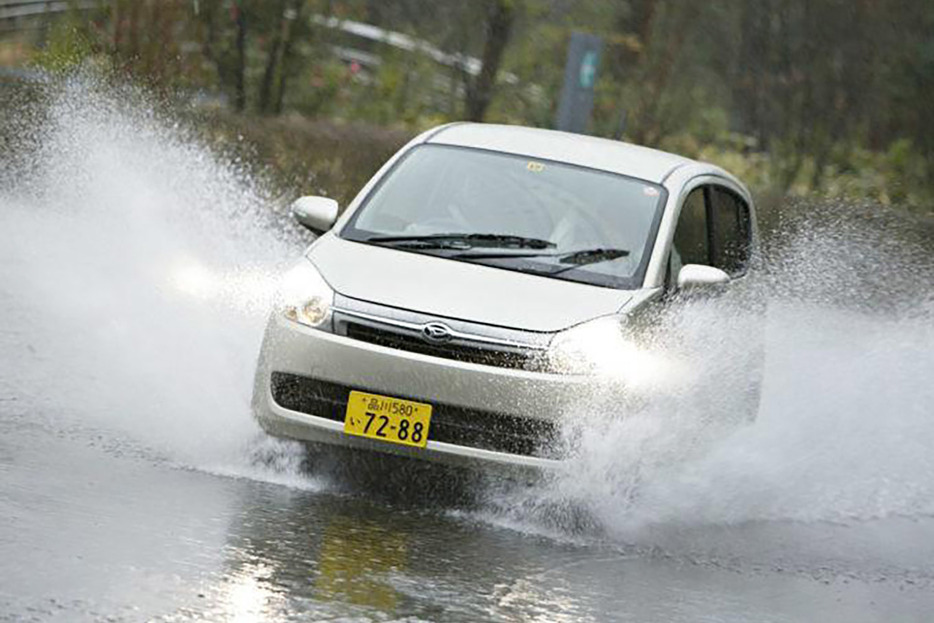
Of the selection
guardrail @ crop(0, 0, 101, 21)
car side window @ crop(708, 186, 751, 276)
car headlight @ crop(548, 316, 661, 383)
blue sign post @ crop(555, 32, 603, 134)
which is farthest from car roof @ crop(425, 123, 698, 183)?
guardrail @ crop(0, 0, 101, 21)

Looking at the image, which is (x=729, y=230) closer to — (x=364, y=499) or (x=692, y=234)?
(x=692, y=234)

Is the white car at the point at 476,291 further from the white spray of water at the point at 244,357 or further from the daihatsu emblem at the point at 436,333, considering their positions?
the white spray of water at the point at 244,357

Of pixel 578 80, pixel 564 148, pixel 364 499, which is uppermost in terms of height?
pixel 578 80

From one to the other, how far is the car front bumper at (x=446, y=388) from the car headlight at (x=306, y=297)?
204mm

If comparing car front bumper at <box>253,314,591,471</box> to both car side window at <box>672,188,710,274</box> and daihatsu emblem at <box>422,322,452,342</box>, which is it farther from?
car side window at <box>672,188,710,274</box>

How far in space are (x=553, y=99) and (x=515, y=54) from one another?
108 cm

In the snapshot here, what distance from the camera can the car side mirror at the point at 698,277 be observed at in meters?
10.5

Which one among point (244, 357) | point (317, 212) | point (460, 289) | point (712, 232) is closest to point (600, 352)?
point (460, 289)

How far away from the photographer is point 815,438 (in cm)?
1173

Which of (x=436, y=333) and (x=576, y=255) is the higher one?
(x=576, y=255)

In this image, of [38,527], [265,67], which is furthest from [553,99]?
[38,527]

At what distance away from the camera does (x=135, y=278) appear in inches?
592

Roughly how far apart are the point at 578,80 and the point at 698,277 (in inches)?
500

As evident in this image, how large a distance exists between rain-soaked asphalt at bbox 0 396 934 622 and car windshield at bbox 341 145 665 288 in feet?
4.35
